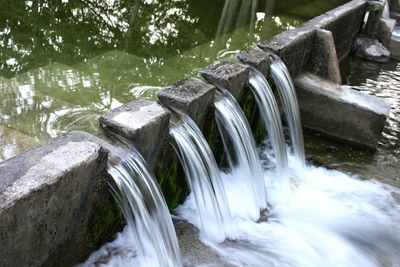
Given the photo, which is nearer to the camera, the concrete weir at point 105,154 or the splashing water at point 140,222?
the concrete weir at point 105,154

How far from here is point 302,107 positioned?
651 cm

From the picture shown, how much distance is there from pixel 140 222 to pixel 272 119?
8.51ft

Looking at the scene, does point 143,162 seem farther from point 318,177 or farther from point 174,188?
point 318,177

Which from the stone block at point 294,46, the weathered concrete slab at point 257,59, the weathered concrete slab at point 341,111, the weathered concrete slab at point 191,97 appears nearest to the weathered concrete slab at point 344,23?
the stone block at point 294,46

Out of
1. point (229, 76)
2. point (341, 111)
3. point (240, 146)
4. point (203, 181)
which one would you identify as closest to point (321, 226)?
point (240, 146)

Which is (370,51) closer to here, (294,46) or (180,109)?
(294,46)

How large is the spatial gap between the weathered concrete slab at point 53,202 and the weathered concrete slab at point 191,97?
106 cm

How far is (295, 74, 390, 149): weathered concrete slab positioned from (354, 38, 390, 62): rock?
12.8 ft

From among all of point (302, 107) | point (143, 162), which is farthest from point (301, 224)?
point (302, 107)

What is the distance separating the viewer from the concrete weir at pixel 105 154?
2.57 metres

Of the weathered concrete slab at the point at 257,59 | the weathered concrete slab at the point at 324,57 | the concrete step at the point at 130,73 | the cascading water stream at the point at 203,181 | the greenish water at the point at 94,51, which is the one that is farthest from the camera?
the weathered concrete slab at the point at 324,57

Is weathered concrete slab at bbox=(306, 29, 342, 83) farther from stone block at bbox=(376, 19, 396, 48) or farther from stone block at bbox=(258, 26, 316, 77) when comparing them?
stone block at bbox=(376, 19, 396, 48)

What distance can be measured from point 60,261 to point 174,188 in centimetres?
140

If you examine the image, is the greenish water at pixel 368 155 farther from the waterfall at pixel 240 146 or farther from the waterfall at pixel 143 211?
the waterfall at pixel 143 211
